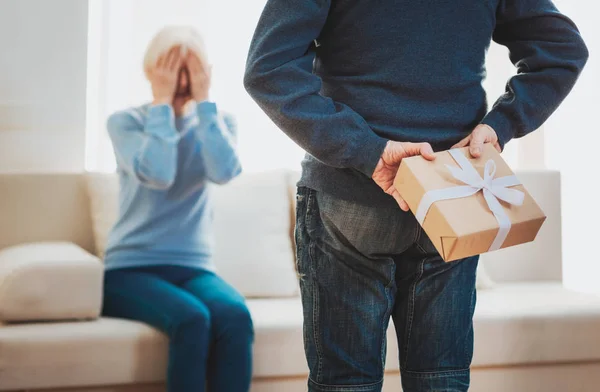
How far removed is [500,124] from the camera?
943 millimetres

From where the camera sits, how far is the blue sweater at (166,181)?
1.89 m

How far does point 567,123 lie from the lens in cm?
277

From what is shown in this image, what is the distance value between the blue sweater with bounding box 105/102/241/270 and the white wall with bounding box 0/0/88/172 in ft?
1.90

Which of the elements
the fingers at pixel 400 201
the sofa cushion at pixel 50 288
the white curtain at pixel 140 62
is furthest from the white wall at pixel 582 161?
the fingers at pixel 400 201

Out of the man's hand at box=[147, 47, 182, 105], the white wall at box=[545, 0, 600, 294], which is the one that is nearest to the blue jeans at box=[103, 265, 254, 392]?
the man's hand at box=[147, 47, 182, 105]

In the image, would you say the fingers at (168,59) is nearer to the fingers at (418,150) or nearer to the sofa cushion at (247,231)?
the sofa cushion at (247,231)

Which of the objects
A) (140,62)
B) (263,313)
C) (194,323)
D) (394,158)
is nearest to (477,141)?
(394,158)

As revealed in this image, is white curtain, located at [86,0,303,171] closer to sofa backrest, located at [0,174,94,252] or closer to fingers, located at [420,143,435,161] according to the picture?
sofa backrest, located at [0,174,94,252]

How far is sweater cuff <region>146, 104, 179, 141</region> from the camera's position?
1.95m

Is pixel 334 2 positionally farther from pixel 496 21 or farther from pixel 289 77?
pixel 496 21

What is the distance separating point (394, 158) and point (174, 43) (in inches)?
52.3

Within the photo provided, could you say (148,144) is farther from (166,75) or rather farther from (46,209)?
(46,209)

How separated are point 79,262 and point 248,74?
41.5 inches

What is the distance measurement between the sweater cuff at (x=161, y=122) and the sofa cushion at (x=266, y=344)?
545 millimetres
